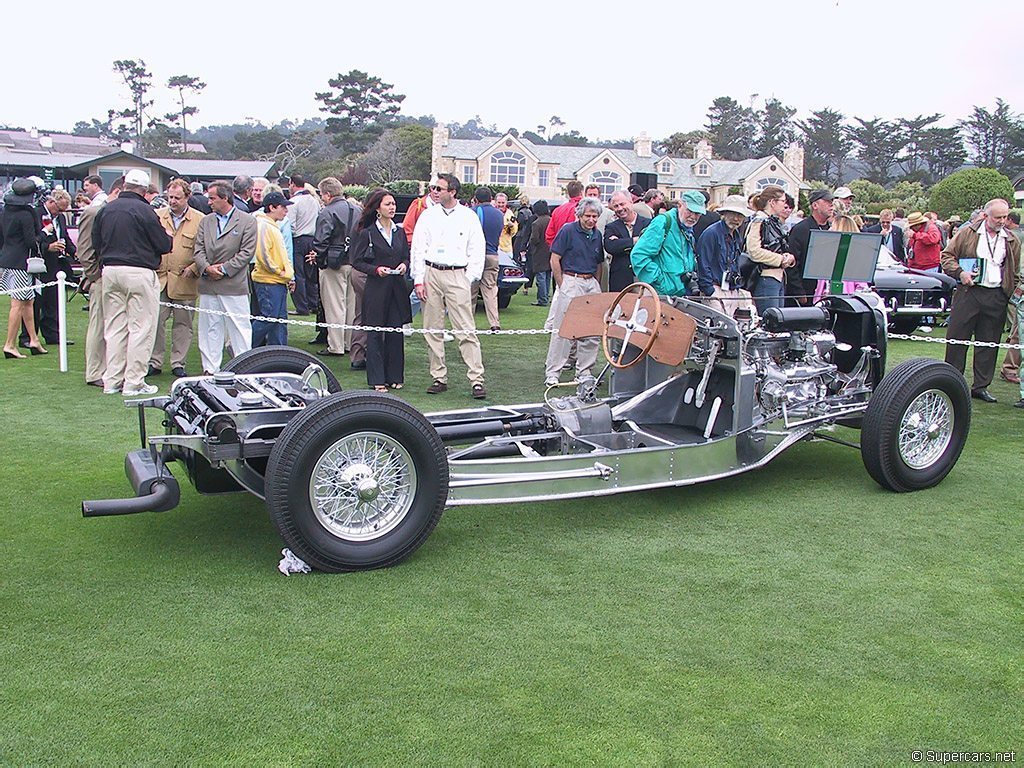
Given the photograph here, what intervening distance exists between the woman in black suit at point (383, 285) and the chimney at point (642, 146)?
66.5 m

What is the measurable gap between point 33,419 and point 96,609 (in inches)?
161

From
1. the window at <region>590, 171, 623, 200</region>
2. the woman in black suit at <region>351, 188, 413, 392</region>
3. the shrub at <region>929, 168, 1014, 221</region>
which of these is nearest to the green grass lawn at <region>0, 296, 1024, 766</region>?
the woman in black suit at <region>351, 188, 413, 392</region>

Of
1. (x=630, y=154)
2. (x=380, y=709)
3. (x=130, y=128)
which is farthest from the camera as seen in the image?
(x=130, y=128)

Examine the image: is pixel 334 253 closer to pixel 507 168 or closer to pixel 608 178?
pixel 507 168

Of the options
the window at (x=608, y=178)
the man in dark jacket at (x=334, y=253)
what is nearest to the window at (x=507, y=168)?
the window at (x=608, y=178)

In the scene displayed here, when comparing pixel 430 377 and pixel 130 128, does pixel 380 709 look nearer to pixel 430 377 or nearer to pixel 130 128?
→ pixel 430 377

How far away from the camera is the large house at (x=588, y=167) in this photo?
231 ft

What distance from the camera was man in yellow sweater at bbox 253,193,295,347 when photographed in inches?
372

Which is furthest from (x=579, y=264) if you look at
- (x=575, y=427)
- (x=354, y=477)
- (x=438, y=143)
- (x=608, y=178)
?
(x=608, y=178)

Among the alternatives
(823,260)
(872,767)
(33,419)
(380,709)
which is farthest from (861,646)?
(33,419)

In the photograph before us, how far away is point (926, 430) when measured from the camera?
6.33m

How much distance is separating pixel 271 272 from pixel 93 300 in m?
1.79

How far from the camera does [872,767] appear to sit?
319 centimetres

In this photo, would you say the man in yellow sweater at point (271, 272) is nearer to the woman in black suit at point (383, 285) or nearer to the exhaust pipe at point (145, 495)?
the woman in black suit at point (383, 285)
